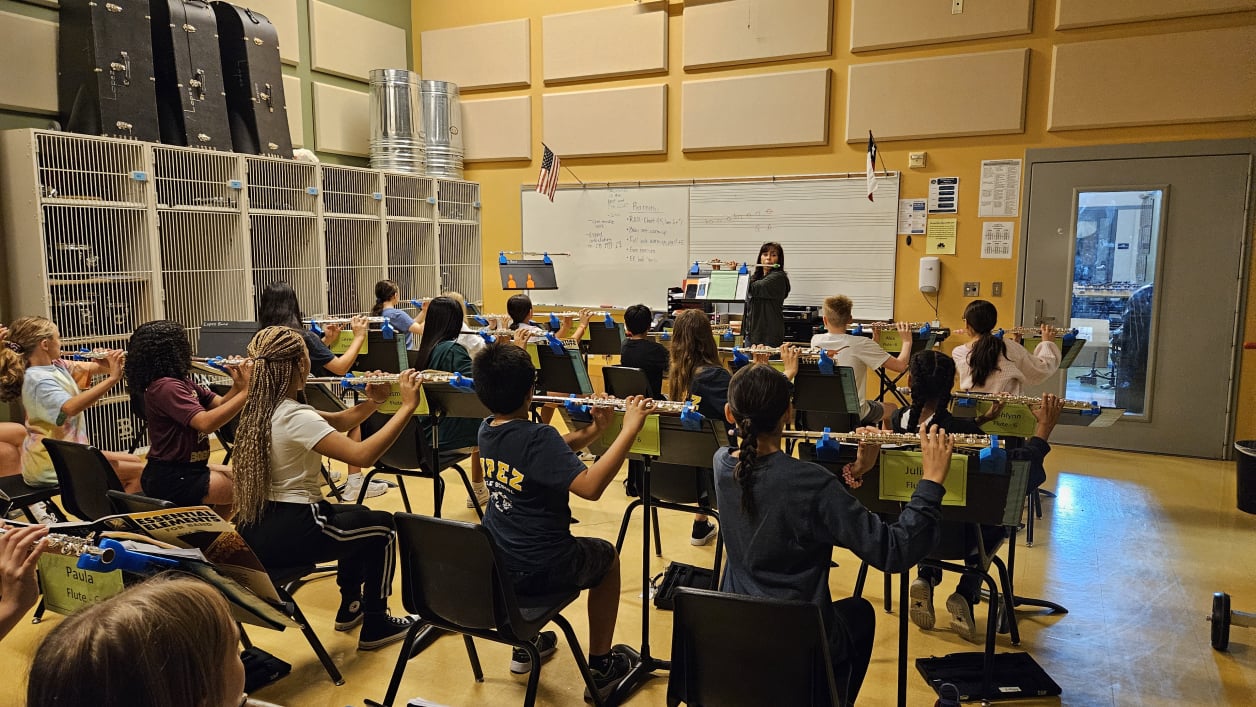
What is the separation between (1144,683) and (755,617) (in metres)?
1.97

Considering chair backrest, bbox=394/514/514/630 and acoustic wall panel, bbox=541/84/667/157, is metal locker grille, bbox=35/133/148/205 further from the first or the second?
chair backrest, bbox=394/514/514/630

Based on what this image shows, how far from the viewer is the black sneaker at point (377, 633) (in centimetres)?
315

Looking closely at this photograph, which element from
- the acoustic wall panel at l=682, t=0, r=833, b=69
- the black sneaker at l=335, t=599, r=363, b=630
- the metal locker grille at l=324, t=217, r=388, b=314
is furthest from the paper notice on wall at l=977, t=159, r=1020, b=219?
the black sneaker at l=335, t=599, r=363, b=630

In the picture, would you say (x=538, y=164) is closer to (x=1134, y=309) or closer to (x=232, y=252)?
(x=232, y=252)

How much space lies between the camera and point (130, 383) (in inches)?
124

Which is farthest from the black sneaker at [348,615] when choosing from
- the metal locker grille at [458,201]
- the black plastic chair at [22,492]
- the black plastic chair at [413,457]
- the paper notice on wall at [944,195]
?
the metal locker grille at [458,201]

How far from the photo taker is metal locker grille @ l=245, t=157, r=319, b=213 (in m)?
6.51

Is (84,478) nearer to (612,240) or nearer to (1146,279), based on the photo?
(612,240)

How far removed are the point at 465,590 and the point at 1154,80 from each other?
6263mm

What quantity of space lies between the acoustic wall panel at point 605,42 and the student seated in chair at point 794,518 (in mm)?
6335

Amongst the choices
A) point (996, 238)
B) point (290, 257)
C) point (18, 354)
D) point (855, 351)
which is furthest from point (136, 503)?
point (996, 238)

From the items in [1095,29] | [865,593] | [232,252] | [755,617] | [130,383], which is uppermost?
[1095,29]

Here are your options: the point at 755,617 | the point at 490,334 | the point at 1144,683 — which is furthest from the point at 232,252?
the point at 1144,683

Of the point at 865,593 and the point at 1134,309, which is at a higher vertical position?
the point at 1134,309
